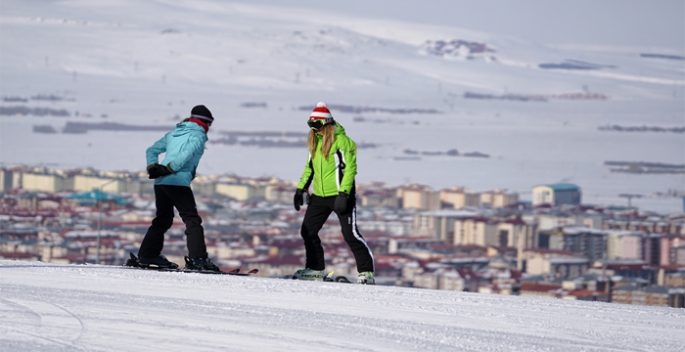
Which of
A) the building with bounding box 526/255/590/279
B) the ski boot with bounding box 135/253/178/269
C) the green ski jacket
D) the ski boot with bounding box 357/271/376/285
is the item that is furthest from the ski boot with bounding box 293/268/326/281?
the building with bounding box 526/255/590/279

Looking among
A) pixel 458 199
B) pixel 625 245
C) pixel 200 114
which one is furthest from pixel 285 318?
pixel 458 199

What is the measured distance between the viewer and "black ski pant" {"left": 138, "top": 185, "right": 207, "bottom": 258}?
249 inches

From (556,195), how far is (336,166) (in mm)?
51099

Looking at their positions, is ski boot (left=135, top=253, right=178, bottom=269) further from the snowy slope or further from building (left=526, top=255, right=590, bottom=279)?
building (left=526, top=255, right=590, bottom=279)

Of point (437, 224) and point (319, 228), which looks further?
point (437, 224)

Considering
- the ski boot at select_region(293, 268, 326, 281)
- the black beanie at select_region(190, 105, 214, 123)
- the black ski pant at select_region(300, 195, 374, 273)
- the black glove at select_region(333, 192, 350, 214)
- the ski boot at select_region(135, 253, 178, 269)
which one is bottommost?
the ski boot at select_region(293, 268, 326, 281)

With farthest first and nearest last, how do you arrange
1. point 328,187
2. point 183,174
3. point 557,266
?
point 557,266
point 328,187
point 183,174

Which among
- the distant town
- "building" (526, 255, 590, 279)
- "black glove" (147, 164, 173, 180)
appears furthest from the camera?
"building" (526, 255, 590, 279)

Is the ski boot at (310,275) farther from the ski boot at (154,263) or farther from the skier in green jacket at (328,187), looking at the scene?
the ski boot at (154,263)

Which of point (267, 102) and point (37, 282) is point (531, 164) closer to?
point (267, 102)

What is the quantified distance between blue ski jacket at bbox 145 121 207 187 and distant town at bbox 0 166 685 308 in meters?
14.2

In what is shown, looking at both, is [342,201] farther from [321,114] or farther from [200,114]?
[200,114]

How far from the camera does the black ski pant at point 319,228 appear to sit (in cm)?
644

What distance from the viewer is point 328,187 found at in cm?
643
